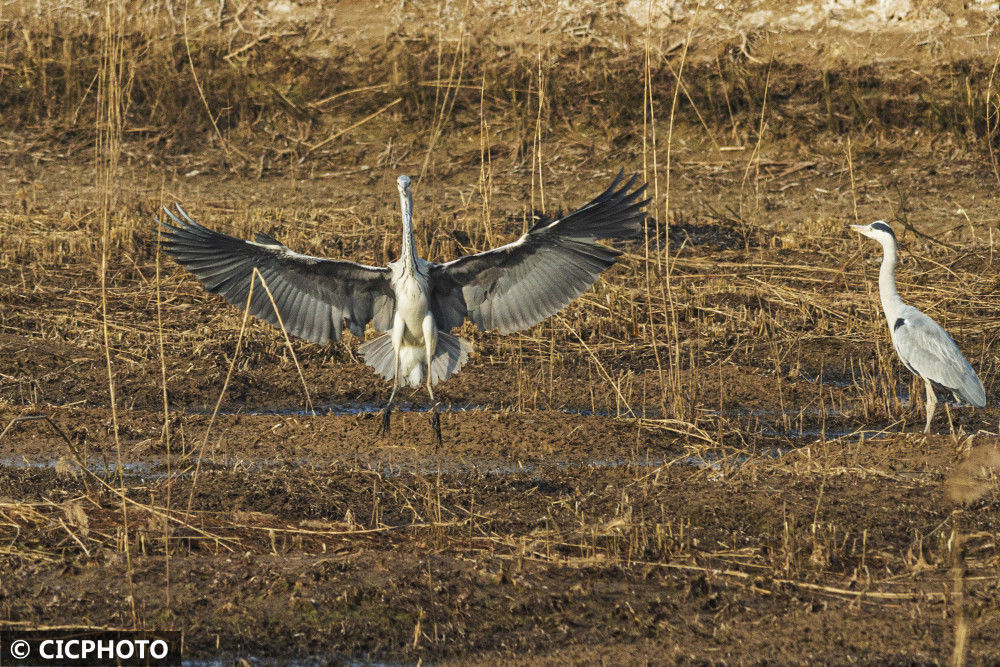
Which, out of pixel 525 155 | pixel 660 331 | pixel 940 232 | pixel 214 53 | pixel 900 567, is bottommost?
pixel 900 567

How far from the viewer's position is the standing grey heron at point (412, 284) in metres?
7.04

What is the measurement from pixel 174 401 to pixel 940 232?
21.3 ft

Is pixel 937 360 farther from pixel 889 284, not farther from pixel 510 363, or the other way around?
pixel 510 363

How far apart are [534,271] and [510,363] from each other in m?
1.41

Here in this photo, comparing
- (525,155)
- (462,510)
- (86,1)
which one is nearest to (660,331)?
(462,510)

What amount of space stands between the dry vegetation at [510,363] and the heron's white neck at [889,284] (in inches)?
8.7

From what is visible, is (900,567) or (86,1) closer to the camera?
(900,567)

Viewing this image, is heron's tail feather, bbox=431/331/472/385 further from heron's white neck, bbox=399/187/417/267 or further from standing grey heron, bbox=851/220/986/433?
standing grey heron, bbox=851/220/986/433

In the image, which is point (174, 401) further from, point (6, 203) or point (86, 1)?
point (86, 1)

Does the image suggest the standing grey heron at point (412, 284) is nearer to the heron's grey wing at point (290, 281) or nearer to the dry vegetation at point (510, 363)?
the heron's grey wing at point (290, 281)

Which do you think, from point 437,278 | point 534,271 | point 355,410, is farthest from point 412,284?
point 355,410

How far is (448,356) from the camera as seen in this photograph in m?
7.48

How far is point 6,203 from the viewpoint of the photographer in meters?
11.9

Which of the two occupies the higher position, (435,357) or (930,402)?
(435,357)
